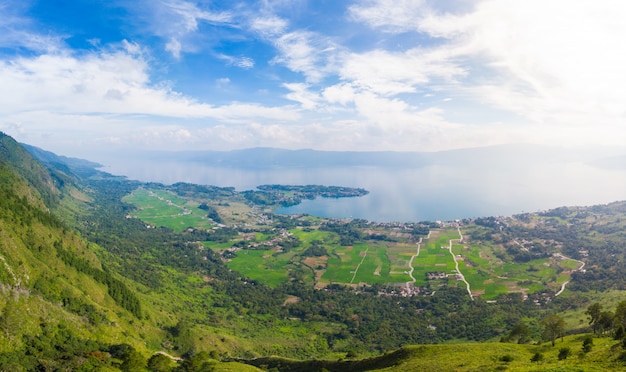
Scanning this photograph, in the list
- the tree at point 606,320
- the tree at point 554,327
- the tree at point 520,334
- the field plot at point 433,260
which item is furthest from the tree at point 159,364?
the field plot at point 433,260

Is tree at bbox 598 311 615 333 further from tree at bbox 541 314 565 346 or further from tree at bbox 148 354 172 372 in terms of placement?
tree at bbox 148 354 172 372

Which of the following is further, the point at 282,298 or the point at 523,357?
the point at 282,298

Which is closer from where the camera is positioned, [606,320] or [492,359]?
[492,359]

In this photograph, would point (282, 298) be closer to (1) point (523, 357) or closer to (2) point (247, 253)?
(2) point (247, 253)

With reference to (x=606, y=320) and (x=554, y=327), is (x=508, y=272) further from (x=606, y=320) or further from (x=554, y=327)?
(x=606, y=320)

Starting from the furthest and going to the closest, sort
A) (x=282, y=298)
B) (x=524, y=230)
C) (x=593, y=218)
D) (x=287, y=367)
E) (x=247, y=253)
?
(x=593, y=218), (x=524, y=230), (x=247, y=253), (x=282, y=298), (x=287, y=367)

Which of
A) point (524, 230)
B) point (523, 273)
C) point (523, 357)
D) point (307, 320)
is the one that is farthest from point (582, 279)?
point (523, 357)

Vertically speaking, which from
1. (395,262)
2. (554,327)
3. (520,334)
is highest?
(554,327)

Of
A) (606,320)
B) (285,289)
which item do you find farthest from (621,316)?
(285,289)

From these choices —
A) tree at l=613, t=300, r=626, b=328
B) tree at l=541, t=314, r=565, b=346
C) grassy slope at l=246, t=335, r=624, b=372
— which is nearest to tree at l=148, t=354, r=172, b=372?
grassy slope at l=246, t=335, r=624, b=372
